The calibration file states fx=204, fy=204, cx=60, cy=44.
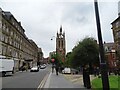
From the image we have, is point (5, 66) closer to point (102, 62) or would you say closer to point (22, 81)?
point (22, 81)

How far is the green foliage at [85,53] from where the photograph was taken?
143ft

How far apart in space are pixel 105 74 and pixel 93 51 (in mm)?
37493

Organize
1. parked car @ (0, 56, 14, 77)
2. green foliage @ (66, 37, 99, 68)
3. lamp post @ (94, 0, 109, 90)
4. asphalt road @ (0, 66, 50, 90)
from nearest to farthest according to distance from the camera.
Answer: lamp post @ (94, 0, 109, 90)
asphalt road @ (0, 66, 50, 90)
parked car @ (0, 56, 14, 77)
green foliage @ (66, 37, 99, 68)

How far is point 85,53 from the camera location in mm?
43625

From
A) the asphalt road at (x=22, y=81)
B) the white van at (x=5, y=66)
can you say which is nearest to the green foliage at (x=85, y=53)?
the white van at (x=5, y=66)

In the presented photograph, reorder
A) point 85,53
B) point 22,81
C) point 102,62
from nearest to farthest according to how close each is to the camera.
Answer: point 102,62 → point 22,81 → point 85,53

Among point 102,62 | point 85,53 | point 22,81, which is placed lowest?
point 22,81

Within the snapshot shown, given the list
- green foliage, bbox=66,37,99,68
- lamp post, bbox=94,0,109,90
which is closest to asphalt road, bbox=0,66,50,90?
lamp post, bbox=94,0,109,90

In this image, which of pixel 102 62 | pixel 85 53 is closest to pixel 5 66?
pixel 85 53

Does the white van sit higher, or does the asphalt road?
the white van

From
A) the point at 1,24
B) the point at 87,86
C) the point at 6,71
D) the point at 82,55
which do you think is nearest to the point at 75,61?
the point at 82,55

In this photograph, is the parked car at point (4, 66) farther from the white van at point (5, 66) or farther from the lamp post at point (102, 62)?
the lamp post at point (102, 62)

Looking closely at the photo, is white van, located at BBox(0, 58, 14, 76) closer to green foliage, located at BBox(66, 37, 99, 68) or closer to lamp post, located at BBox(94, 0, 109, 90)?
green foliage, located at BBox(66, 37, 99, 68)

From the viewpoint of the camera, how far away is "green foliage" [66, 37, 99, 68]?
43594mm
